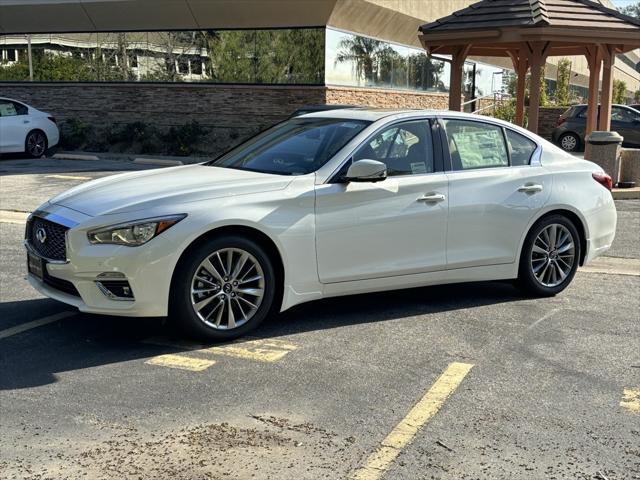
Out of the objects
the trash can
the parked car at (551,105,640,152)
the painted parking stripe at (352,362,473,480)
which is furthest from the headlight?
the parked car at (551,105,640,152)

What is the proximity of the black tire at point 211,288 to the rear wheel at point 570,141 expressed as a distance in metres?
20.6

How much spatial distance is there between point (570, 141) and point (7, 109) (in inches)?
634

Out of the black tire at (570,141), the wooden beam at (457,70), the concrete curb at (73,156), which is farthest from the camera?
the black tire at (570,141)

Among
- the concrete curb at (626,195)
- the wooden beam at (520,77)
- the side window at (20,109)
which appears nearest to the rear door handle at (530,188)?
the concrete curb at (626,195)

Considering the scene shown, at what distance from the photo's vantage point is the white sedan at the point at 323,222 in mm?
5219

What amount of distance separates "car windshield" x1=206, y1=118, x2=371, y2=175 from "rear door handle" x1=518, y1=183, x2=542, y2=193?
4.86 ft

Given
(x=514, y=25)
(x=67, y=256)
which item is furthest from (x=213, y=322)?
(x=514, y=25)

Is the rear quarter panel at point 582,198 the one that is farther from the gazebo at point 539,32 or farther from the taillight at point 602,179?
the gazebo at point 539,32

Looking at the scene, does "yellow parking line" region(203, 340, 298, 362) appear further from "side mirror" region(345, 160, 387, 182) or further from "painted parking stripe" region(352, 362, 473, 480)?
"side mirror" region(345, 160, 387, 182)

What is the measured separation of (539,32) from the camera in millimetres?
14344

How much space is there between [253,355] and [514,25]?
36.3 feet

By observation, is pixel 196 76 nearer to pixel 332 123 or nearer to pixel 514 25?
pixel 514 25

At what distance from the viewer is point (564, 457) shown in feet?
12.7

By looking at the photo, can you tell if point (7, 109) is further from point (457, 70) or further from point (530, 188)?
point (530, 188)
